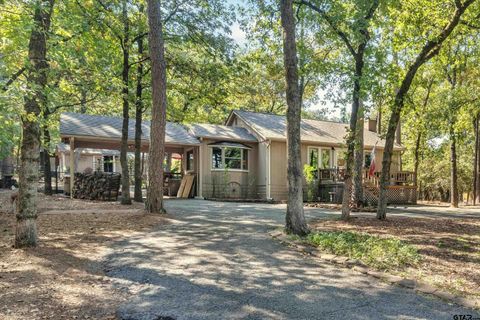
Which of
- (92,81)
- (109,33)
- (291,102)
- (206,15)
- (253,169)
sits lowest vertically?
(253,169)

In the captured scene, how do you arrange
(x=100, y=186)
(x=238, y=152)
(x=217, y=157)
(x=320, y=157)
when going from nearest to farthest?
(x=100, y=186) → (x=217, y=157) → (x=238, y=152) → (x=320, y=157)

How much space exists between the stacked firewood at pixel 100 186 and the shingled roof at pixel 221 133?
17.2 feet

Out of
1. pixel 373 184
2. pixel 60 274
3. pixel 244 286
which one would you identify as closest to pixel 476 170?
pixel 373 184

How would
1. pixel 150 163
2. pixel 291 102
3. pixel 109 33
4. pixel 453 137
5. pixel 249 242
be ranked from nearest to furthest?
pixel 249 242
pixel 291 102
pixel 150 163
pixel 109 33
pixel 453 137

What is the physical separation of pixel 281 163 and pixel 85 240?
44.8ft

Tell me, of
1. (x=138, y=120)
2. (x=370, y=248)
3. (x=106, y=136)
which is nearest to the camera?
(x=370, y=248)

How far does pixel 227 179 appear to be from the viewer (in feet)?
63.1

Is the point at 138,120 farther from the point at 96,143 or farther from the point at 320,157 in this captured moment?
the point at 320,157

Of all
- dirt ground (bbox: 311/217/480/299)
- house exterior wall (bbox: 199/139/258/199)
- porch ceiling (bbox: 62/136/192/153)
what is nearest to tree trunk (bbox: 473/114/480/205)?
house exterior wall (bbox: 199/139/258/199)

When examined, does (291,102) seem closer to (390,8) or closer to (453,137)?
(390,8)

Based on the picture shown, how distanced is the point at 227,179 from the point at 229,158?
1.17 m

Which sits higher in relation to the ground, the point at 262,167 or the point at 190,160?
the point at 190,160

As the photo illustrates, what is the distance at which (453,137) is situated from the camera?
15.5 metres

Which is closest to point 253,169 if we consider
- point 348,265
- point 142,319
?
point 348,265
